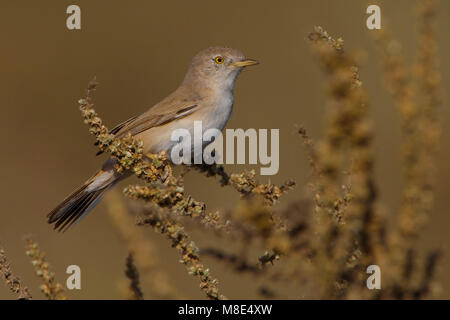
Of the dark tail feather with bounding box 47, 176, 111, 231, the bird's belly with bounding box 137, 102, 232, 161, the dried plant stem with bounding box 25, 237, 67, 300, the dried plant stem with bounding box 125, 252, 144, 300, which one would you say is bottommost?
the dark tail feather with bounding box 47, 176, 111, 231

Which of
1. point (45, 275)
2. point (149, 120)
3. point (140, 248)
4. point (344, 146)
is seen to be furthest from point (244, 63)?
point (344, 146)

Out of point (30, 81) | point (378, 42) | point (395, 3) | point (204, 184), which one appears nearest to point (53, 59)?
point (30, 81)

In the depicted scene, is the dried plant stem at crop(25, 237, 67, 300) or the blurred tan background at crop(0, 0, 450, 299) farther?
the blurred tan background at crop(0, 0, 450, 299)

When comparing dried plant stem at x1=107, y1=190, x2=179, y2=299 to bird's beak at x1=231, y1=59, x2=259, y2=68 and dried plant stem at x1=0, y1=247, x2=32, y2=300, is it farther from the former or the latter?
bird's beak at x1=231, y1=59, x2=259, y2=68

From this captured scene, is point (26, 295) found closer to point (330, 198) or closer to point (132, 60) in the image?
point (330, 198)

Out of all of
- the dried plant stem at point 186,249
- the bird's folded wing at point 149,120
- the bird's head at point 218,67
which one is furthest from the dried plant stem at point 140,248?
the bird's head at point 218,67

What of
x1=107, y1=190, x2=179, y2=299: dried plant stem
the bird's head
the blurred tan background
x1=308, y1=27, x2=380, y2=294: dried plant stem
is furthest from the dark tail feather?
x1=308, y1=27, x2=380, y2=294: dried plant stem

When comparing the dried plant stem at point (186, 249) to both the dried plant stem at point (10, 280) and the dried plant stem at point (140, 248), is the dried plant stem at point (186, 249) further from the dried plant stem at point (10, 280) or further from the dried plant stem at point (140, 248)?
the dried plant stem at point (10, 280)
